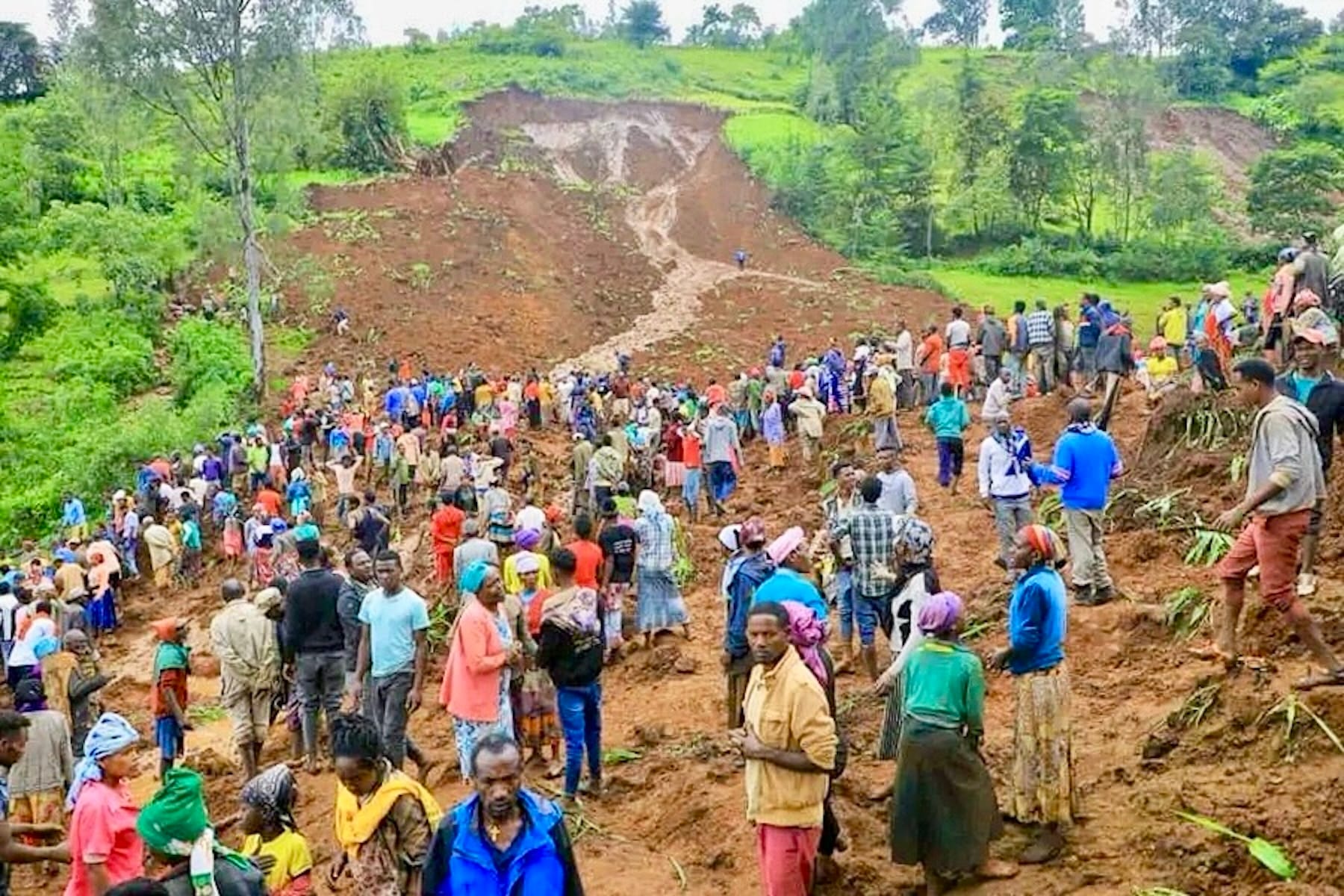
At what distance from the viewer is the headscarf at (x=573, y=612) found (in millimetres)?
6496

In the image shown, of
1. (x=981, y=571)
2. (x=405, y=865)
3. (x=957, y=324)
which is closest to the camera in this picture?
(x=405, y=865)

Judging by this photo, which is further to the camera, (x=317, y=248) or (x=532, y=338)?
(x=317, y=248)

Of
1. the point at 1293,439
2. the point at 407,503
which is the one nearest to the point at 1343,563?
the point at 1293,439

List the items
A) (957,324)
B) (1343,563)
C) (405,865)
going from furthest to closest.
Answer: (957,324) → (1343,563) → (405,865)

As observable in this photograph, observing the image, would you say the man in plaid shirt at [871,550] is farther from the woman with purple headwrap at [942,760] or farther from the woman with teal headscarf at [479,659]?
the woman with purple headwrap at [942,760]

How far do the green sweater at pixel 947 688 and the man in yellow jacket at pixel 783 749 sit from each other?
0.58 m

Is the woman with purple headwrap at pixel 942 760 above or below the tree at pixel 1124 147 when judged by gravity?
below

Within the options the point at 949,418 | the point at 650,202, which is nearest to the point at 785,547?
the point at 949,418

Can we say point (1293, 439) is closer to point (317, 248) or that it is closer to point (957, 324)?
point (957, 324)

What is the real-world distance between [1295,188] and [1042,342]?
98.7ft

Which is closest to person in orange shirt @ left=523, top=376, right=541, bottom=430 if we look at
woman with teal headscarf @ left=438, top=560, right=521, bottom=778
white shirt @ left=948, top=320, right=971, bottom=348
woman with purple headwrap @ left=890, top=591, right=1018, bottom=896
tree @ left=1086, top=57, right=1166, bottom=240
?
white shirt @ left=948, top=320, right=971, bottom=348

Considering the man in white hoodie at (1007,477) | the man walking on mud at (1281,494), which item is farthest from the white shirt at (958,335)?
the man walking on mud at (1281,494)

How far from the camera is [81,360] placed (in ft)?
91.6

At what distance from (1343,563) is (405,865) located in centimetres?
683
